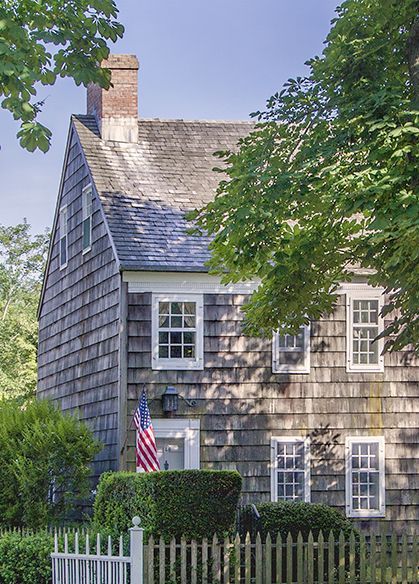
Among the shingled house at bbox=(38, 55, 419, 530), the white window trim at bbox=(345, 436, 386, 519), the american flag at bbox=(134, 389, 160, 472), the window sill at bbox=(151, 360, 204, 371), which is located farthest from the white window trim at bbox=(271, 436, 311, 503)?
the american flag at bbox=(134, 389, 160, 472)

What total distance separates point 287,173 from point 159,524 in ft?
16.0

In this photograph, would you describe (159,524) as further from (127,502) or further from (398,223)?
(398,223)

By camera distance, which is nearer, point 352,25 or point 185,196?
point 352,25

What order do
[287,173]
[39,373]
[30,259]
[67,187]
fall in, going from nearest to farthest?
[287,173] → [67,187] → [39,373] → [30,259]

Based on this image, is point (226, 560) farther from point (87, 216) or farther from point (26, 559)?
point (87, 216)

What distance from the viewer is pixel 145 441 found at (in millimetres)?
20156

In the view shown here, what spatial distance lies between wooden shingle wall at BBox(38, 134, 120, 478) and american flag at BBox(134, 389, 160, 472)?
1125 millimetres

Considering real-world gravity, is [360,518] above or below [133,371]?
below

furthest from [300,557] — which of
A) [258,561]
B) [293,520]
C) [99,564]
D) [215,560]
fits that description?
[293,520]

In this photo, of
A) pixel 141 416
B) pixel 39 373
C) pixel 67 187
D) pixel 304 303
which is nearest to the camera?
pixel 304 303

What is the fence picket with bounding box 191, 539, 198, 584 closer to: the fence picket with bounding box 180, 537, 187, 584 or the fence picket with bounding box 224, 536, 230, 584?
the fence picket with bounding box 180, 537, 187, 584

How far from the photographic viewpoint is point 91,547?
50.0 ft

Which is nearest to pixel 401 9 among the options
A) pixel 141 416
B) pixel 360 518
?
pixel 141 416

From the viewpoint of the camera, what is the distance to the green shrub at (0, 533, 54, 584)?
51.5 ft
